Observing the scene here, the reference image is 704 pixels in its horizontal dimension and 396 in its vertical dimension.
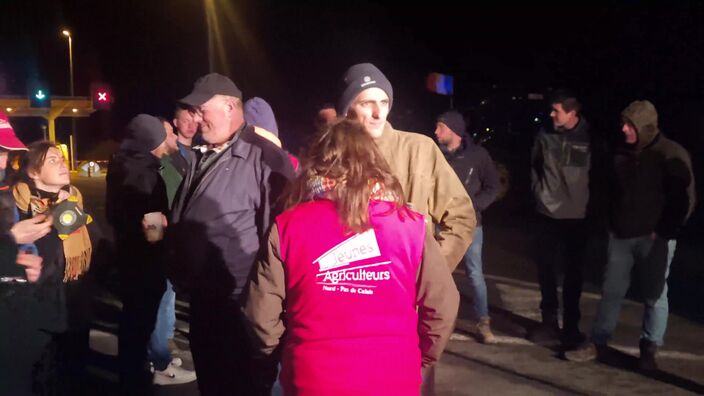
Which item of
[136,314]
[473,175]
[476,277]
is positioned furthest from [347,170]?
[476,277]

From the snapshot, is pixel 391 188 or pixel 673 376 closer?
pixel 391 188

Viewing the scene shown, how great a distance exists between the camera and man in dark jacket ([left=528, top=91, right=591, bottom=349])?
5.99m

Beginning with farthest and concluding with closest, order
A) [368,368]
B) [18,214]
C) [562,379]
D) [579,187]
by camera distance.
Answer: [579,187]
[562,379]
[18,214]
[368,368]

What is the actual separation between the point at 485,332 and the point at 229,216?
368 centimetres

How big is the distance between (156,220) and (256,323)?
216cm

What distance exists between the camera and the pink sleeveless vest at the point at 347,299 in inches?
94.5

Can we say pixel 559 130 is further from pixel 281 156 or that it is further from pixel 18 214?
pixel 18 214

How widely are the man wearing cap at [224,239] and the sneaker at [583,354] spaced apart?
3314mm

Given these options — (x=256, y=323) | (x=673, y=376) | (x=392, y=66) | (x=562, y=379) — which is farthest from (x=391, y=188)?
(x=392, y=66)

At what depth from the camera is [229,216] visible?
3.38 metres

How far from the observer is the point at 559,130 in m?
6.08

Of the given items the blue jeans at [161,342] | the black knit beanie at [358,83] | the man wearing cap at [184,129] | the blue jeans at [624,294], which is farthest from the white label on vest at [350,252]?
the blue jeans at [624,294]

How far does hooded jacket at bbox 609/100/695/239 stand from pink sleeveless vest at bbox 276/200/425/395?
3.76m

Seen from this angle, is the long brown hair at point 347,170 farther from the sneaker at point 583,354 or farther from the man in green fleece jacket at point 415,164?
the sneaker at point 583,354
